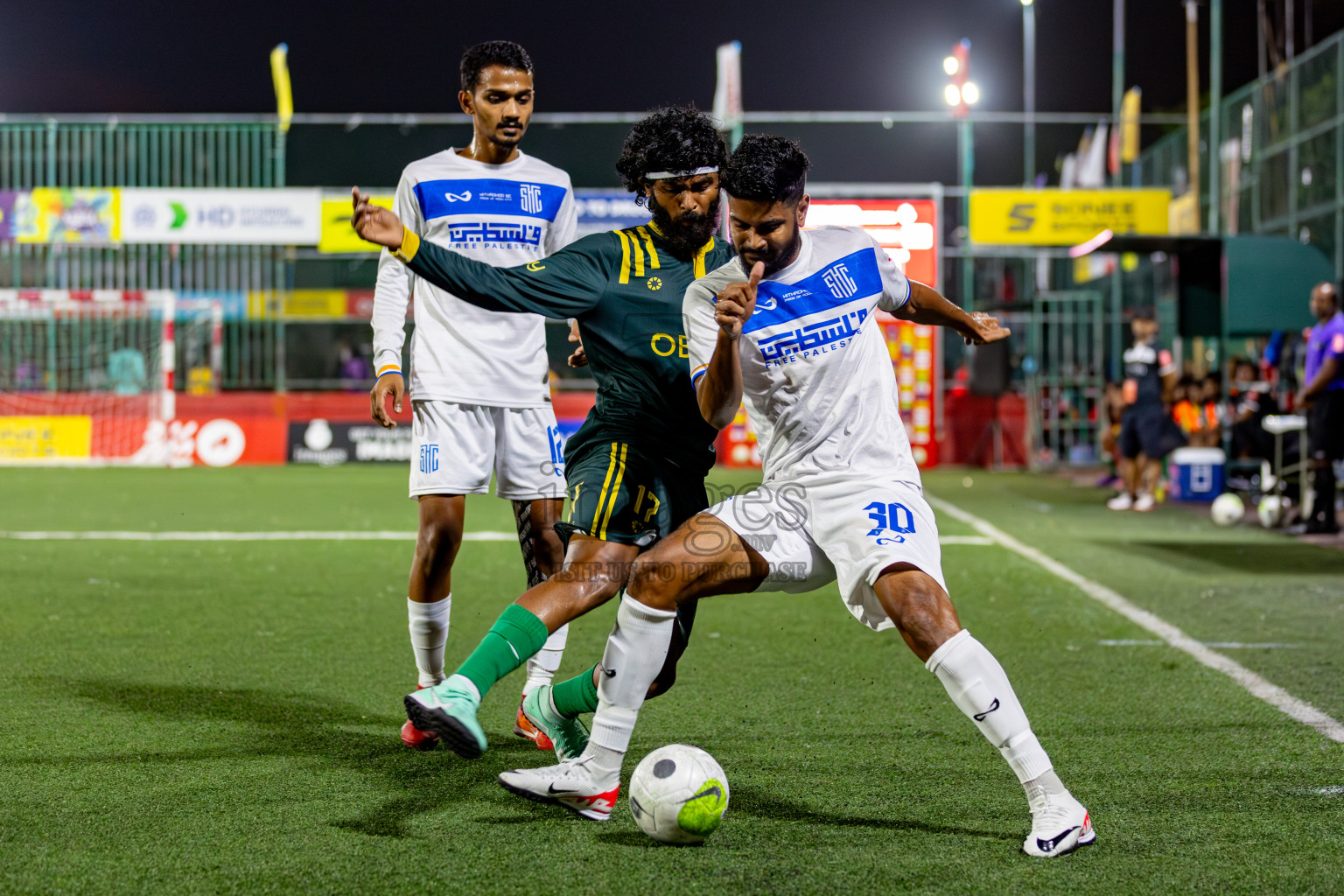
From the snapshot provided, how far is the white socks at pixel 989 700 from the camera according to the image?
127 inches

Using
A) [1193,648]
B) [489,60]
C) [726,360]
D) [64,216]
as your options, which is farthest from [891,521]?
[64,216]

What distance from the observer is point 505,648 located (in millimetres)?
3453

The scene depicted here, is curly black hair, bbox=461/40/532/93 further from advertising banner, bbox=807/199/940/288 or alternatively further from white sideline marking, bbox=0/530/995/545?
advertising banner, bbox=807/199/940/288

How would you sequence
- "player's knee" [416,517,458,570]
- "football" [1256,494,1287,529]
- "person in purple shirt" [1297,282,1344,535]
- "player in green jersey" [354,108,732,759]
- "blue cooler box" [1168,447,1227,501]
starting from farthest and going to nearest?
"blue cooler box" [1168,447,1227,501] → "football" [1256,494,1287,529] → "person in purple shirt" [1297,282,1344,535] → "player's knee" [416,517,458,570] → "player in green jersey" [354,108,732,759]

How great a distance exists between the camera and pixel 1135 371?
14.2 m

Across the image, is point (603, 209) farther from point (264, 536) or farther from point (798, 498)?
point (798, 498)

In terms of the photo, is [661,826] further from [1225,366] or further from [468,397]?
[1225,366]

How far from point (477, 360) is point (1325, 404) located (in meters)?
8.87

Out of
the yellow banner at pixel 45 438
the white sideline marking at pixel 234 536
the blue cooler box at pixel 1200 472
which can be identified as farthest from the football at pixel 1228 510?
the yellow banner at pixel 45 438

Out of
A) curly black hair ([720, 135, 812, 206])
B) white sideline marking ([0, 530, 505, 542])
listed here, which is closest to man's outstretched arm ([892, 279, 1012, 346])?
curly black hair ([720, 135, 812, 206])

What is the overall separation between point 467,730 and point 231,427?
19485 millimetres

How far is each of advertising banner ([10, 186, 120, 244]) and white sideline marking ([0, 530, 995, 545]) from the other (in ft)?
39.9

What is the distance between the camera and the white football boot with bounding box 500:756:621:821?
3473 millimetres

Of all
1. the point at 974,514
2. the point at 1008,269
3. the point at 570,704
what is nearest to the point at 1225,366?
the point at 974,514
